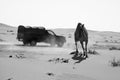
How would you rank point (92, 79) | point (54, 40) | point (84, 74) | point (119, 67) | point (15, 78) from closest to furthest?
point (15, 78) < point (92, 79) < point (84, 74) < point (119, 67) < point (54, 40)

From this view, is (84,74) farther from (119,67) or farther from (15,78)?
(15,78)

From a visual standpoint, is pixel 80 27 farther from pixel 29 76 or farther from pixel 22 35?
pixel 22 35

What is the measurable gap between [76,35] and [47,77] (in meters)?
5.28

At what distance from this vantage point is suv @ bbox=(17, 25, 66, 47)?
22000 millimetres

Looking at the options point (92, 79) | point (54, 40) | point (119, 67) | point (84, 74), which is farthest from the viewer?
point (54, 40)

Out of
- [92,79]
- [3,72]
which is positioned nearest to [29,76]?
[3,72]

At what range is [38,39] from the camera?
73.2 feet

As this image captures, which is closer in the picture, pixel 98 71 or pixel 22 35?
pixel 98 71

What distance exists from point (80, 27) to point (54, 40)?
1240 cm

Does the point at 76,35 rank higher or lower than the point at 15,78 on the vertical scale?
higher

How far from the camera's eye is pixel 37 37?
73.2ft

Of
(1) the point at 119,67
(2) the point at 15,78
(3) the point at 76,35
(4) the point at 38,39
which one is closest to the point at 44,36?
(4) the point at 38,39

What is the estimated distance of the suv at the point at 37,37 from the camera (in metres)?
22.0

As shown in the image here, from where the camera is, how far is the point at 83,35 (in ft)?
32.4
